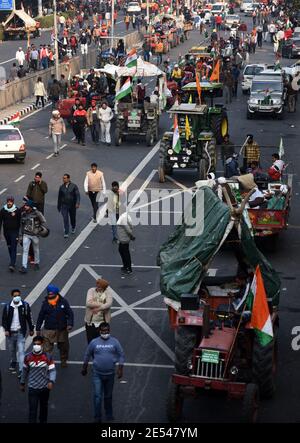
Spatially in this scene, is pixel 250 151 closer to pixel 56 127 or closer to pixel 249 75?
pixel 56 127

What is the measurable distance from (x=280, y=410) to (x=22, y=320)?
402 cm

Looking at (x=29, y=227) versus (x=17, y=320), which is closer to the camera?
(x=17, y=320)

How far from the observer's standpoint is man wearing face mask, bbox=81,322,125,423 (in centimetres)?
1573

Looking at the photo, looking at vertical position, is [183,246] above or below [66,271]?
above

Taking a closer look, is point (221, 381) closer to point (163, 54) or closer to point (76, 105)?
point (76, 105)

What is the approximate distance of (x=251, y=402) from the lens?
15.3 metres

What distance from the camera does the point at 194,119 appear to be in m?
34.2

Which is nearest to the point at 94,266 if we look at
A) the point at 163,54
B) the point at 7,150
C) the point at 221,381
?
the point at 221,381

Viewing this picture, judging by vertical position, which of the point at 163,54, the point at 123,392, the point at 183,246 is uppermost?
the point at 183,246

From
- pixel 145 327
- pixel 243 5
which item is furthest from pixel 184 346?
pixel 243 5

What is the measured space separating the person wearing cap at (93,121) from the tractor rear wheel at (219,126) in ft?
15.5

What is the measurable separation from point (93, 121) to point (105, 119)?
0.65 metres

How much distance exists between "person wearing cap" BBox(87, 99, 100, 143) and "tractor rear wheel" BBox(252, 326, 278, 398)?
23880 millimetres

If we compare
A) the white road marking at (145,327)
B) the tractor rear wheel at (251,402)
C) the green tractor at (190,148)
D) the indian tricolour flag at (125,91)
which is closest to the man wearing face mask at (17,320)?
the white road marking at (145,327)
